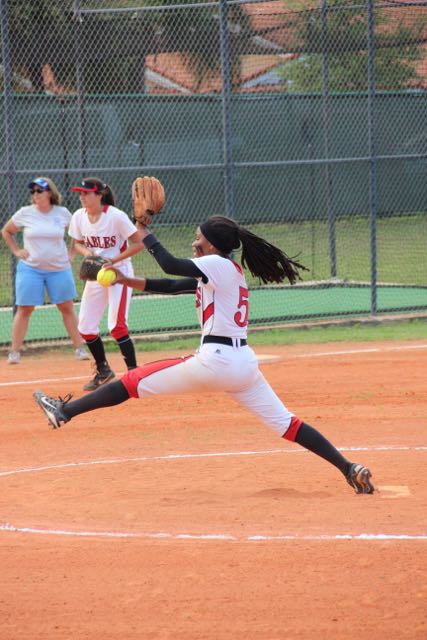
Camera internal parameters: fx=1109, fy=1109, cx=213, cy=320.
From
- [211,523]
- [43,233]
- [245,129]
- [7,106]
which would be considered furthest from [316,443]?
[245,129]

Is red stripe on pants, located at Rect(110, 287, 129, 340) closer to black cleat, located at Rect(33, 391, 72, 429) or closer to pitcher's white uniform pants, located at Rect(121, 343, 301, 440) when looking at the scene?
black cleat, located at Rect(33, 391, 72, 429)

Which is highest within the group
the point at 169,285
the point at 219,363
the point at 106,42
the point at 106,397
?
the point at 106,42

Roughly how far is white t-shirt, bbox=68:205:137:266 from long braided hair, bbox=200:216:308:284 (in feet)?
12.1

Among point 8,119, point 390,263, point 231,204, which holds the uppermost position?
point 8,119

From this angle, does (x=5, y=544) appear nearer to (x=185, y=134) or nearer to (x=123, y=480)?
(x=123, y=480)

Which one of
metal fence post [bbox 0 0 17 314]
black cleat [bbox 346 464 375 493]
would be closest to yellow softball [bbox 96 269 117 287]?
black cleat [bbox 346 464 375 493]

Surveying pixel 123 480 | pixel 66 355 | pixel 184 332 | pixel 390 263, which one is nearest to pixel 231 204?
pixel 184 332

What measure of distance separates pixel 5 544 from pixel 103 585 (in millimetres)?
990

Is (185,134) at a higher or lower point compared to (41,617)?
higher

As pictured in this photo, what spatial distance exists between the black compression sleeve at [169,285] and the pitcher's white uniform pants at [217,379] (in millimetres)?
387

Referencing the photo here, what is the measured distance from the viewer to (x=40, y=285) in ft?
41.9

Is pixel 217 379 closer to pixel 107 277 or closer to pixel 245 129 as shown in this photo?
pixel 107 277

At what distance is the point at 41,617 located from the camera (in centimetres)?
545

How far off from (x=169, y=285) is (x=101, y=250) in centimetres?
425
